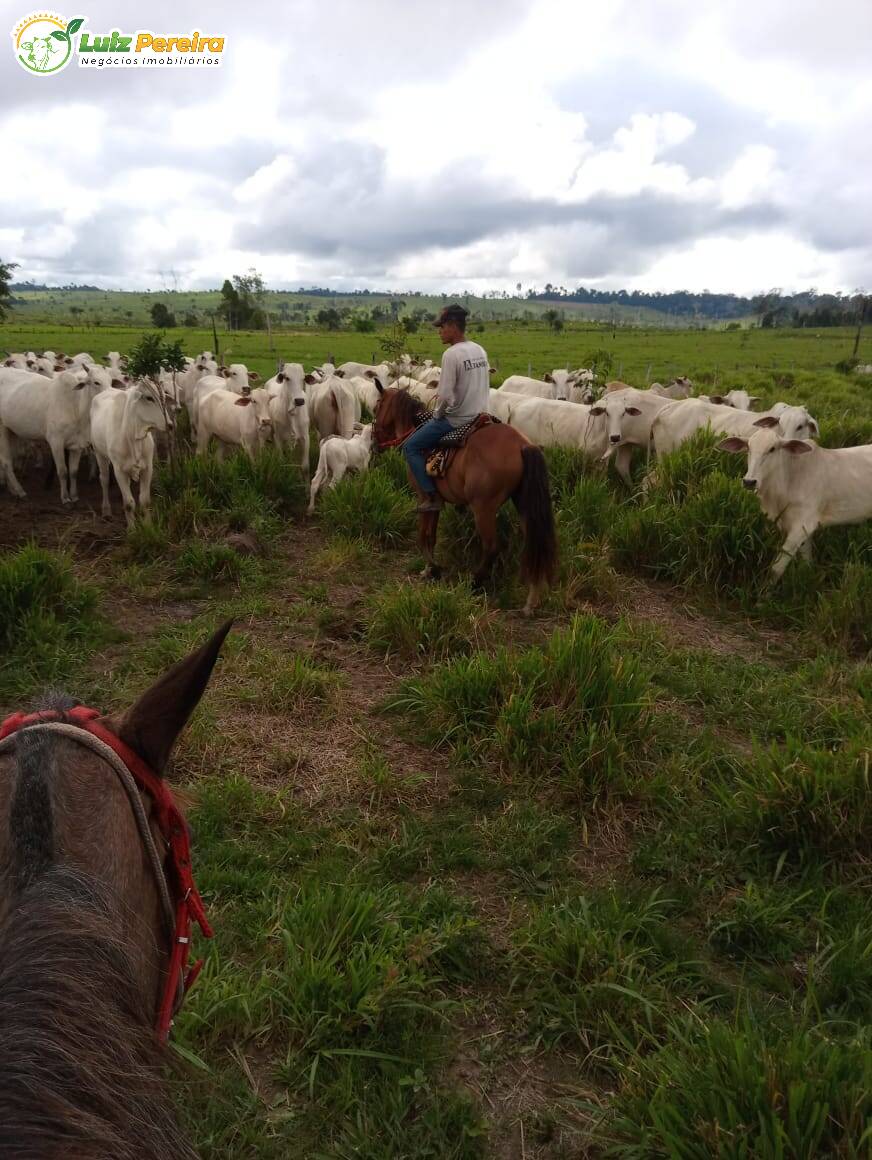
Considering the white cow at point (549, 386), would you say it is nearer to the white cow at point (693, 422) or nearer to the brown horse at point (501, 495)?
the white cow at point (693, 422)

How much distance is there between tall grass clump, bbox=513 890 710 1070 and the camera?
250 centimetres

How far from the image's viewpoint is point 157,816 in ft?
4.50

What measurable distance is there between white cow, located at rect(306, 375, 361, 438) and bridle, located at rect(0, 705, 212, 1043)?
8.96 meters

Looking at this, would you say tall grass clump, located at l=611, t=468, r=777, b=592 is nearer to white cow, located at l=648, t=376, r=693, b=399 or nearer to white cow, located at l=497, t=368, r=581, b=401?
white cow, located at l=497, t=368, r=581, b=401

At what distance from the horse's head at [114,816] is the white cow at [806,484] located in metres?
5.94

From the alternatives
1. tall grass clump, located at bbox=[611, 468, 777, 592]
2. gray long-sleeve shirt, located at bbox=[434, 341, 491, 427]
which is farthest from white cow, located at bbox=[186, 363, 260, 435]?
tall grass clump, located at bbox=[611, 468, 777, 592]

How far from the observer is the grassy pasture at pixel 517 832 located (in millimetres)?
2240

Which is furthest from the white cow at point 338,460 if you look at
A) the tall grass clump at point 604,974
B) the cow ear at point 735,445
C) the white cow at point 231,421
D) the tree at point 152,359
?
the tall grass clump at point 604,974

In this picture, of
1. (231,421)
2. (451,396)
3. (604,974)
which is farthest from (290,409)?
(604,974)

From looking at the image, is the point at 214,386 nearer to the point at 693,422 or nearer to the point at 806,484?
the point at 693,422

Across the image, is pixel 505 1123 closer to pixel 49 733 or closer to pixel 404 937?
pixel 404 937

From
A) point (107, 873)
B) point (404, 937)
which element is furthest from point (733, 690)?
point (107, 873)

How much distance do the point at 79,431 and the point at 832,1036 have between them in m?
8.97

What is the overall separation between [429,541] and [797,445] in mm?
3334
